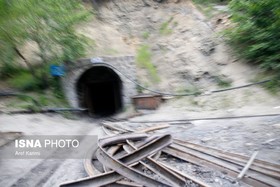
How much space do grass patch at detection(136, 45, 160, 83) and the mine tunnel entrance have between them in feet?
4.96

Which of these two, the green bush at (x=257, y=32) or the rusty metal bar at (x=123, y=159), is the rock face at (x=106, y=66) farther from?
the rusty metal bar at (x=123, y=159)

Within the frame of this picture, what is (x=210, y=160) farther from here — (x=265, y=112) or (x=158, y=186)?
(x=265, y=112)

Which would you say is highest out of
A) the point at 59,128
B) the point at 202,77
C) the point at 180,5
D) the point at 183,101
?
the point at 180,5

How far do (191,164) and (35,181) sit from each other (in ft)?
9.23

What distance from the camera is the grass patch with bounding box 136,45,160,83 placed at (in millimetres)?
13272

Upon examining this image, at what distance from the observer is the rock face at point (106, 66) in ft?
39.3

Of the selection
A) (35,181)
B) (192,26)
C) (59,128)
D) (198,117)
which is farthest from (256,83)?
(35,181)

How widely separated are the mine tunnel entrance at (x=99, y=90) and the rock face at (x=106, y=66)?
597 mm

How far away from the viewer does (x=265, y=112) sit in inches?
318

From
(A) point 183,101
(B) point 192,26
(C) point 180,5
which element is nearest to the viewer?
(A) point 183,101

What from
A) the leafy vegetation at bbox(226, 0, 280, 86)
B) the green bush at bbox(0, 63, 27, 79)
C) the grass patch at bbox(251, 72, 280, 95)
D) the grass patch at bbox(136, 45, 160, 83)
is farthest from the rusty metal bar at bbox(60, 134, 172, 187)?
the grass patch at bbox(136, 45, 160, 83)

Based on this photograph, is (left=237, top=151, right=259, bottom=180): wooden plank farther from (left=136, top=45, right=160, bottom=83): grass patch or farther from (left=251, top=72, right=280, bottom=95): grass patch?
(left=136, top=45, right=160, bottom=83): grass patch

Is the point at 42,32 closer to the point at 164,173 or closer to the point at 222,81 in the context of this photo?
the point at 222,81

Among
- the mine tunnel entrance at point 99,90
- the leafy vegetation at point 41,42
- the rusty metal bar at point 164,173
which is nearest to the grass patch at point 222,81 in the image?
the mine tunnel entrance at point 99,90
